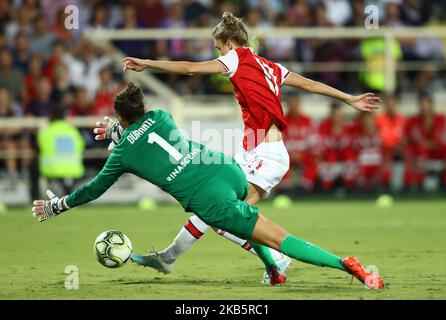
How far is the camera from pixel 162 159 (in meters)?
8.27

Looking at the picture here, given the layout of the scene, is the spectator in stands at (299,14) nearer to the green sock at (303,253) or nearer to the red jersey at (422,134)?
the red jersey at (422,134)

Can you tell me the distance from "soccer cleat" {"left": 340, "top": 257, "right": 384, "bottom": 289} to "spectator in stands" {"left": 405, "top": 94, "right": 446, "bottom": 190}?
12255mm

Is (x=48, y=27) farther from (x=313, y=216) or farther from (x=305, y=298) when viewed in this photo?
(x=305, y=298)

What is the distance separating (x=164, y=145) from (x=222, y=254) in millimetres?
3606

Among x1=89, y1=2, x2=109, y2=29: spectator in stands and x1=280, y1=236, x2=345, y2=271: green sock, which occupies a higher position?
x1=89, y1=2, x2=109, y2=29: spectator in stands

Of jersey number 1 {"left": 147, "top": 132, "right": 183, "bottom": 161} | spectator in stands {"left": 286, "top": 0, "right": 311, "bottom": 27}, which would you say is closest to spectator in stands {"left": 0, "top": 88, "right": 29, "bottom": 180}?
spectator in stands {"left": 286, "top": 0, "right": 311, "bottom": 27}

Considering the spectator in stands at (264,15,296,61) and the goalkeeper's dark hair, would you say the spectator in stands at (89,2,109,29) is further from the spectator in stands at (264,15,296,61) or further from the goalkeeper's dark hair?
the goalkeeper's dark hair

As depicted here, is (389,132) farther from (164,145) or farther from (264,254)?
(164,145)

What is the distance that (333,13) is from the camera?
2191cm

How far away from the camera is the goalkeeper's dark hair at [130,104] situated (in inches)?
328

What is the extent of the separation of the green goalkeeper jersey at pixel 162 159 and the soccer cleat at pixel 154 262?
130 cm

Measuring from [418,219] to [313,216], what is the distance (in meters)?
1.69

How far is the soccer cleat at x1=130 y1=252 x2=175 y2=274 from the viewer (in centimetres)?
951

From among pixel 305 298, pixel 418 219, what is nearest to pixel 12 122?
pixel 418 219
